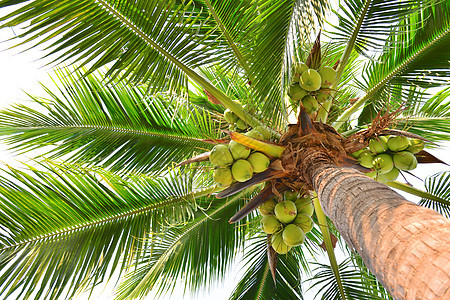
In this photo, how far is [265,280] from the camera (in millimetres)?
3910

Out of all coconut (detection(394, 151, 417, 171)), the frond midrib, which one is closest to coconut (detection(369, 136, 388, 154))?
coconut (detection(394, 151, 417, 171))

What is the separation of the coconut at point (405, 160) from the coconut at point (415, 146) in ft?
0.19

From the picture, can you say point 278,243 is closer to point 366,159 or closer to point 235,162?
point 235,162

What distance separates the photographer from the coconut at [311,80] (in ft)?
8.07

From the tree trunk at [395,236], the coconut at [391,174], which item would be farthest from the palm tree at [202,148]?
the coconut at [391,174]

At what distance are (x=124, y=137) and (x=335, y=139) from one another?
225 centimetres

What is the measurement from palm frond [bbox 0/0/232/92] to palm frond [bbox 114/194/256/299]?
1594mm

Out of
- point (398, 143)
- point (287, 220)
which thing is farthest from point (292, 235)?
point (398, 143)

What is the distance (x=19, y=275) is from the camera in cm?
237

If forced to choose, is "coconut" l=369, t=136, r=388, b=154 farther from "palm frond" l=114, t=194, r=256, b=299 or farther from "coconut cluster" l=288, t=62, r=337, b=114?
"palm frond" l=114, t=194, r=256, b=299

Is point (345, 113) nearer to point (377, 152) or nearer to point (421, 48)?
point (377, 152)

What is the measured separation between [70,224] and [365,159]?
2401mm

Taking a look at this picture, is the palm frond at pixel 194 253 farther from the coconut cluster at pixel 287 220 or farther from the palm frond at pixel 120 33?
the palm frond at pixel 120 33

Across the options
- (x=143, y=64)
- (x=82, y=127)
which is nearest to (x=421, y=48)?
(x=143, y=64)
